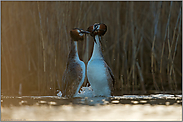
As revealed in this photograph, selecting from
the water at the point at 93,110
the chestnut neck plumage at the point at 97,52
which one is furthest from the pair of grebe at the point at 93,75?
the water at the point at 93,110

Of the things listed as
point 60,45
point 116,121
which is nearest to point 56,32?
point 60,45

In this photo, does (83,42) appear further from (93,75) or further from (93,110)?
(93,110)

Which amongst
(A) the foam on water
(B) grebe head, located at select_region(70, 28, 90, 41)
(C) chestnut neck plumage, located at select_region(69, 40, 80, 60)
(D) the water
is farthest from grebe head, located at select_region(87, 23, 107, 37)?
(D) the water

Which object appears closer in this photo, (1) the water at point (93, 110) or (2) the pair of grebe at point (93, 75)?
(1) the water at point (93, 110)

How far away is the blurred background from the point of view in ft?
24.0

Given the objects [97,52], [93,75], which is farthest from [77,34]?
[93,75]

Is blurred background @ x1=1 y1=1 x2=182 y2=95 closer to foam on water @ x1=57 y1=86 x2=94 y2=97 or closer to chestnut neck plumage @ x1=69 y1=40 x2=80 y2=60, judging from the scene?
chestnut neck plumage @ x1=69 y1=40 x2=80 y2=60

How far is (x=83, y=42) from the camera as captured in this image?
25.0 ft

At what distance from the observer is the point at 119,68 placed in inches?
325

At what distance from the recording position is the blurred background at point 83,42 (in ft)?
24.0

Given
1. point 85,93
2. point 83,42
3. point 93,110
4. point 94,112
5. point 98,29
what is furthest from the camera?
point 83,42

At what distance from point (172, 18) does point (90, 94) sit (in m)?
3.58

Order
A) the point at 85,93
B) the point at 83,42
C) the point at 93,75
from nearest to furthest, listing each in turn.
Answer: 1. the point at 93,75
2. the point at 85,93
3. the point at 83,42

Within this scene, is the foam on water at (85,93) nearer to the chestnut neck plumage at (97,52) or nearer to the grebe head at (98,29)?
the chestnut neck plumage at (97,52)
